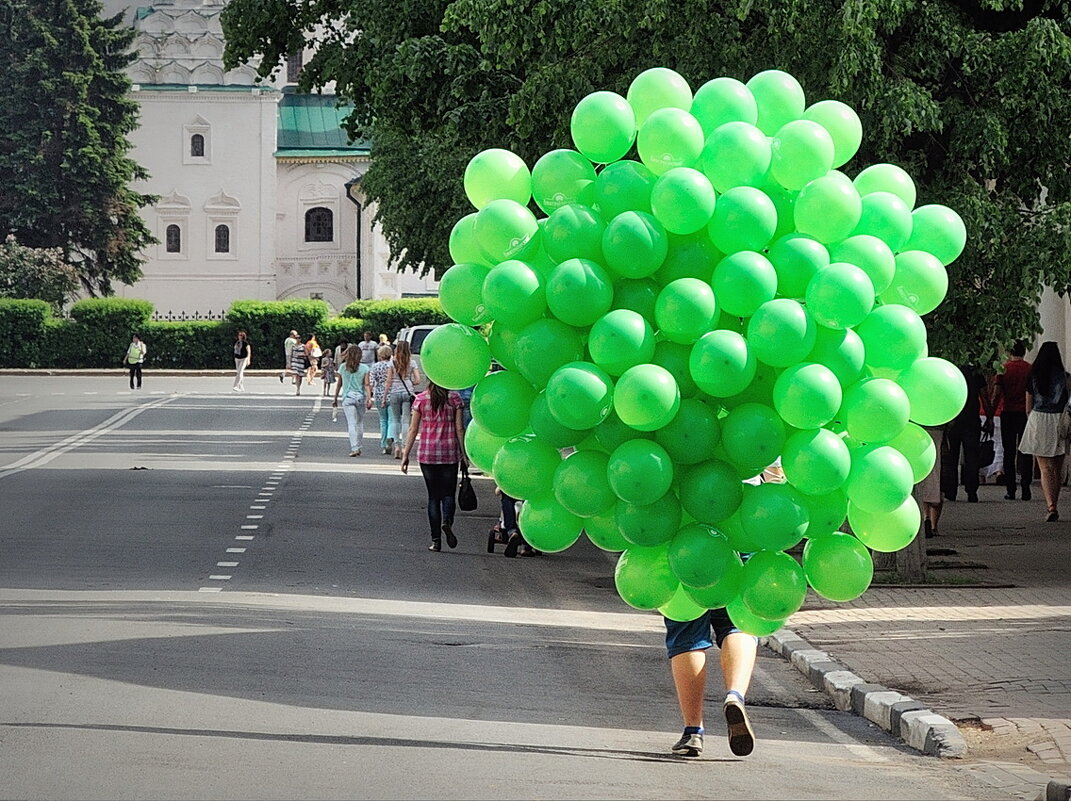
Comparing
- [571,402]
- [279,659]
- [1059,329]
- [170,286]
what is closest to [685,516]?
[571,402]

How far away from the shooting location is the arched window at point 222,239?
89.9 meters

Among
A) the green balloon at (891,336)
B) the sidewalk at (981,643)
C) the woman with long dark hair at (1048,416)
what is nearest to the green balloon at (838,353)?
the green balloon at (891,336)

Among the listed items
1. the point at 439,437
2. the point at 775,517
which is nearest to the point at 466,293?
the point at 775,517

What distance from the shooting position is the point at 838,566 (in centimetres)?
752

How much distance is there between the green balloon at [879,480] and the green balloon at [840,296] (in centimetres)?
57

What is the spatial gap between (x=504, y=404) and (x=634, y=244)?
3.01 ft

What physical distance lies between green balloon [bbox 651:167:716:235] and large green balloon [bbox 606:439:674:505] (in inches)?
36.1

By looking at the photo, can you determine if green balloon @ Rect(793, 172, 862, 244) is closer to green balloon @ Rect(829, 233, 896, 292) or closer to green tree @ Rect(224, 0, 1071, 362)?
green balloon @ Rect(829, 233, 896, 292)

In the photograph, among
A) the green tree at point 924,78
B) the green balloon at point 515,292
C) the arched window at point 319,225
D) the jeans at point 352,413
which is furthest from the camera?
the arched window at point 319,225

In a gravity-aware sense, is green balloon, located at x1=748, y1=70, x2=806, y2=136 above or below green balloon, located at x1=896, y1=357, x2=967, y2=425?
above

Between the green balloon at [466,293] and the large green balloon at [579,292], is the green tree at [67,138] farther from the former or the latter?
the large green balloon at [579,292]

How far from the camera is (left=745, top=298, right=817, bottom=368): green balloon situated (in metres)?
7.08

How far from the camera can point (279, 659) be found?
1068 centimetres

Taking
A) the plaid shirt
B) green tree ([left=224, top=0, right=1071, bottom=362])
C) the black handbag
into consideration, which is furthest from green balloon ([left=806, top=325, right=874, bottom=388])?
the black handbag
